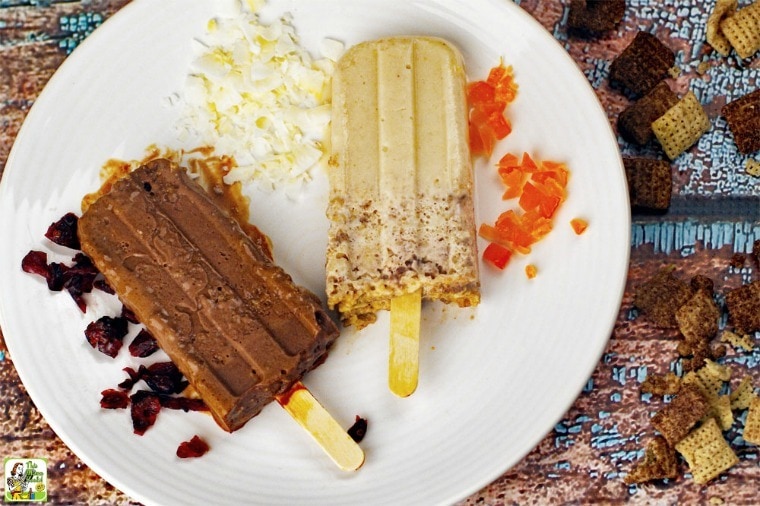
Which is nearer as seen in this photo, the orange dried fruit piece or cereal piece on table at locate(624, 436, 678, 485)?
the orange dried fruit piece

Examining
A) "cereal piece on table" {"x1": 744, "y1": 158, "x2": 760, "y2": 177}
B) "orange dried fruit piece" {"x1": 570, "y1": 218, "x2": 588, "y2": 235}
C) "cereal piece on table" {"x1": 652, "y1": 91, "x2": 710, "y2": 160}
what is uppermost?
"cereal piece on table" {"x1": 652, "y1": 91, "x2": 710, "y2": 160}

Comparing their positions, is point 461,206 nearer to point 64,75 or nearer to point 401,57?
point 401,57

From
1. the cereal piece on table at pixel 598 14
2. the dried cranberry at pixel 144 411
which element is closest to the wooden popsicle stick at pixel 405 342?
the dried cranberry at pixel 144 411

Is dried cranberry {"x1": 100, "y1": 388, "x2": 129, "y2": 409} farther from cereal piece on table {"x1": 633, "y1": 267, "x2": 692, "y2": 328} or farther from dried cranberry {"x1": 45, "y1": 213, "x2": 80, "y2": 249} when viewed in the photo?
cereal piece on table {"x1": 633, "y1": 267, "x2": 692, "y2": 328}

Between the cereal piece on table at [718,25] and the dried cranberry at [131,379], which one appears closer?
the dried cranberry at [131,379]

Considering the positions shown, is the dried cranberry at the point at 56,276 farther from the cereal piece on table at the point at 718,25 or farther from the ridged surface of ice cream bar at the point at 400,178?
the cereal piece on table at the point at 718,25

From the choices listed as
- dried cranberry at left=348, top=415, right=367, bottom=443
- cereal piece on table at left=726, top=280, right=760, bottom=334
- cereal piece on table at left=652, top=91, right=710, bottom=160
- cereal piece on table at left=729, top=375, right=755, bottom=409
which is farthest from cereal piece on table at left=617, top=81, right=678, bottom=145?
dried cranberry at left=348, top=415, right=367, bottom=443

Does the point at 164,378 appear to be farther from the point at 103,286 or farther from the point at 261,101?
the point at 261,101

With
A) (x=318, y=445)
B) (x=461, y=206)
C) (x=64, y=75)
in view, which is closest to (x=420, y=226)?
(x=461, y=206)
